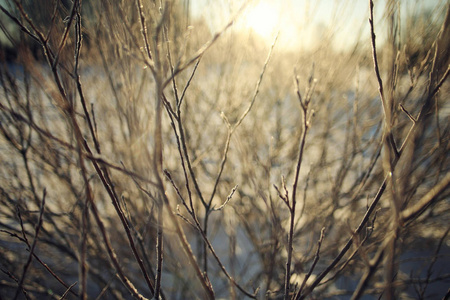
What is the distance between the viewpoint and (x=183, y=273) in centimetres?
235

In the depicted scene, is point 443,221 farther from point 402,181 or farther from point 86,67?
point 86,67

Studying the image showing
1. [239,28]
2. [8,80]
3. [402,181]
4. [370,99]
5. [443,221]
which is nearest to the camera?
[402,181]

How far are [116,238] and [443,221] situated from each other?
2957 mm

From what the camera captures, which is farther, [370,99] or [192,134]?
[192,134]

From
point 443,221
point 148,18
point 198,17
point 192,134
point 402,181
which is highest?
point 198,17

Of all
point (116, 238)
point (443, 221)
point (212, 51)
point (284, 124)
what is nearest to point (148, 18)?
point (212, 51)

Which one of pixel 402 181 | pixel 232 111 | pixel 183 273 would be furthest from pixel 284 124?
pixel 402 181

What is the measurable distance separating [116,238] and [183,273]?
67 cm

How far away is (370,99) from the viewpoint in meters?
2.53

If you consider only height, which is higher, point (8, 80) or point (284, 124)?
point (284, 124)

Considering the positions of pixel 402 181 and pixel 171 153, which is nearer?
pixel 402 181

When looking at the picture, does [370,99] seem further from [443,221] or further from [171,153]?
[171,153]

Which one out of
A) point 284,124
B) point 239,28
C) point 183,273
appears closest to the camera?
point 239,28

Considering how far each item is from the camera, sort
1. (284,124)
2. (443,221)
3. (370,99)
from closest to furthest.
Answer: (370,99)
(443,221)
(284,124)
